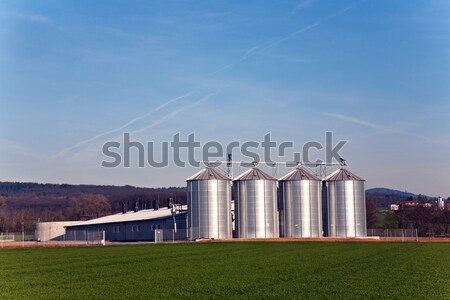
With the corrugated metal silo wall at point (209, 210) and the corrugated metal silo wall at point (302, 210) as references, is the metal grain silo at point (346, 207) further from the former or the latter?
the corrugated metal silo wall at point (209, 210)

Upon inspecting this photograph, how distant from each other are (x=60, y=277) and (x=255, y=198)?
56.3 metres

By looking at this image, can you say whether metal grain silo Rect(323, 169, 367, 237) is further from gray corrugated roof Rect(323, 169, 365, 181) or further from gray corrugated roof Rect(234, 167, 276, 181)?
gray corrugated roof Rect(234, 167, 276, 181)

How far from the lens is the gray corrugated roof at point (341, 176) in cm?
9319

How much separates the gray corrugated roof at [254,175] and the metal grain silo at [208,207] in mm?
3265

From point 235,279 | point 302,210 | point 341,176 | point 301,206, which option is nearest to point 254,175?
point 301,206

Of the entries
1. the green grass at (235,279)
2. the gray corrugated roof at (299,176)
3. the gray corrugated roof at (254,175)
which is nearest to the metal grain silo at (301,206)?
the gray corrugated roof at (299,176)

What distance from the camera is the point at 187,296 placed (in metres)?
25.7

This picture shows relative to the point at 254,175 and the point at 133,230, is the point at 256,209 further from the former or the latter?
the point at 133,230

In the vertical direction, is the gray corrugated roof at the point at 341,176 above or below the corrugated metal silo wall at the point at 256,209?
above

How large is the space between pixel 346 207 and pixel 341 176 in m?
4.56

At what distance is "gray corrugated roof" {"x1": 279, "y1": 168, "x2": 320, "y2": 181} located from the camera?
91.8 metres

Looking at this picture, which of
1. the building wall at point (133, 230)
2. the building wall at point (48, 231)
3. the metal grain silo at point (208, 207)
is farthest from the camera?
the building wall at point (48, 231)

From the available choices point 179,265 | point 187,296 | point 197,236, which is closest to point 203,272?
point 179,265

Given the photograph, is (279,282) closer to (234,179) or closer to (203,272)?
(203,272)
